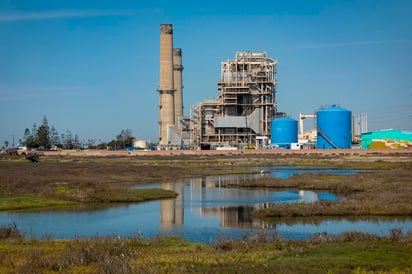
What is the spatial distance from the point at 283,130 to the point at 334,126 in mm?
10703

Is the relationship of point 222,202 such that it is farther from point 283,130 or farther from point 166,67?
point 166,67

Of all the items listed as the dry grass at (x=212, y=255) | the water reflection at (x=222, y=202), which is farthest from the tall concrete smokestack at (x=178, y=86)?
the dry grass at (x=212, y=255)

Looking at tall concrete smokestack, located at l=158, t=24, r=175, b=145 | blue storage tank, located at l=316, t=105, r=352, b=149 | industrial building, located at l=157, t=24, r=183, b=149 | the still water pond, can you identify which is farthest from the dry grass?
industrial building, located at l=157, t=24, r=183, b=149

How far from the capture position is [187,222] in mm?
30922

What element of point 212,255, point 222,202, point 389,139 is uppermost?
point 389,139

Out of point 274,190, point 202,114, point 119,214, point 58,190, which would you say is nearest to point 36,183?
point 58,190

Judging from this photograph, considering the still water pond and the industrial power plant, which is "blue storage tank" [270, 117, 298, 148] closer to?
the industrial power plant

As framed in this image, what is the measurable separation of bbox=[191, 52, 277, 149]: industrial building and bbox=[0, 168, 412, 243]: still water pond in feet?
262

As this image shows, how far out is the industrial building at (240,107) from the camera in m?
123

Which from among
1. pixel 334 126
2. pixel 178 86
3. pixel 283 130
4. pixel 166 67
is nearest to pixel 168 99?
pixel 166 67

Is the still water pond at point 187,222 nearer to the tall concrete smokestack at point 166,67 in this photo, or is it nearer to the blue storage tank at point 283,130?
the blue storage tank at point 283,130

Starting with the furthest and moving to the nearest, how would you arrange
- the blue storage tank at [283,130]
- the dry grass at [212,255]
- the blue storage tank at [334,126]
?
the blue storage tank at [283,130]
the blue storage tank at [334,126]
the dry grass at [212,255]

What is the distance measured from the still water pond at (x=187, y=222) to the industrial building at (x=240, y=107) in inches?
3147

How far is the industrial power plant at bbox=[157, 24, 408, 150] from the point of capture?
122 metres
